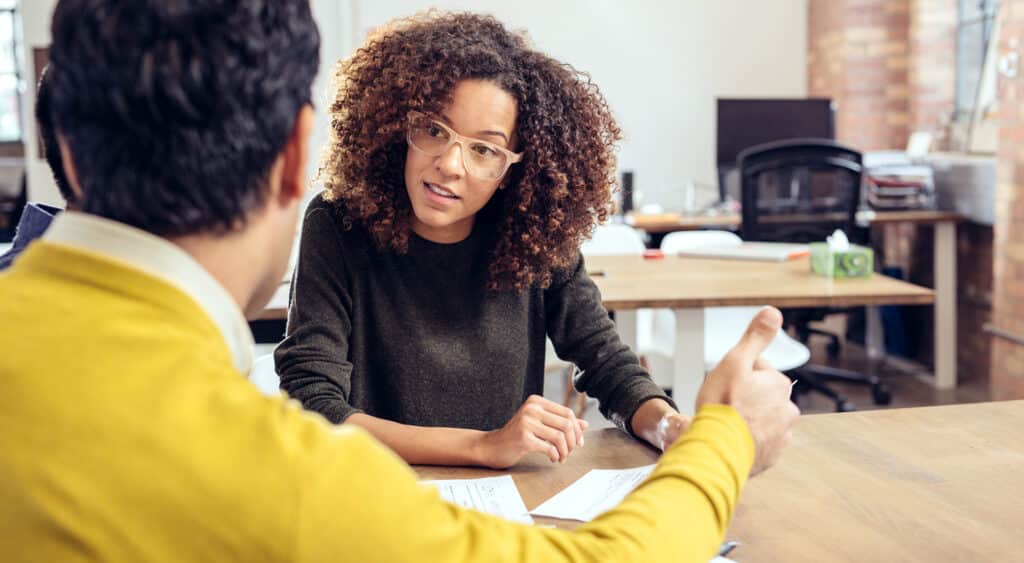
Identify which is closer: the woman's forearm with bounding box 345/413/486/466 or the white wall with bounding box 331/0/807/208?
the woman's forearm with bounding box 345/413/486/466

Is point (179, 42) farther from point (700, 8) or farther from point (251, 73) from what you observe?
point (700, 8)

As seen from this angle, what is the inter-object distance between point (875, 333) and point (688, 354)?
301cm

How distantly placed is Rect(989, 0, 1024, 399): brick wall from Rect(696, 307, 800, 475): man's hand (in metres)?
3.47

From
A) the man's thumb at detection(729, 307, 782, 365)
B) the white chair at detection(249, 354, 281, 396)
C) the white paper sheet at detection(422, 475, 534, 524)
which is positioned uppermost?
the man's thumb at detection(729, 307, 782, 365)

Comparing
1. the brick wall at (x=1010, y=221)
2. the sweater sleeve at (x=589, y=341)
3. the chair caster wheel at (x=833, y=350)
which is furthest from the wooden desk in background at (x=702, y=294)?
the chair caster wheel at (x=833, y=350)

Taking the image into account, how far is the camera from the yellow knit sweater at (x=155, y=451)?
61cm

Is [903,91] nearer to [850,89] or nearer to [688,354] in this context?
[850,89]

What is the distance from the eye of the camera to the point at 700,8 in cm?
619

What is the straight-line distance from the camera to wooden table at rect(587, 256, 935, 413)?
2.66 metres

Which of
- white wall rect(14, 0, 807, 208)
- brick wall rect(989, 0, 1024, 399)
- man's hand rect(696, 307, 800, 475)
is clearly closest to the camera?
man's hand rect(696, 307, 800, 475)

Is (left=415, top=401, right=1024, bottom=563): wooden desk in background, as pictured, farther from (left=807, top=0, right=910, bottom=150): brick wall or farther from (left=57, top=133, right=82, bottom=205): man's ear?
(left=807, top=0, right=910, bottom=150): brick wall

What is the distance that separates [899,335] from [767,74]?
5.95 feet

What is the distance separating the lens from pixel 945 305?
184 inches

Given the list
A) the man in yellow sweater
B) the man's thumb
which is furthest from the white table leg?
the man in yellow sweater
